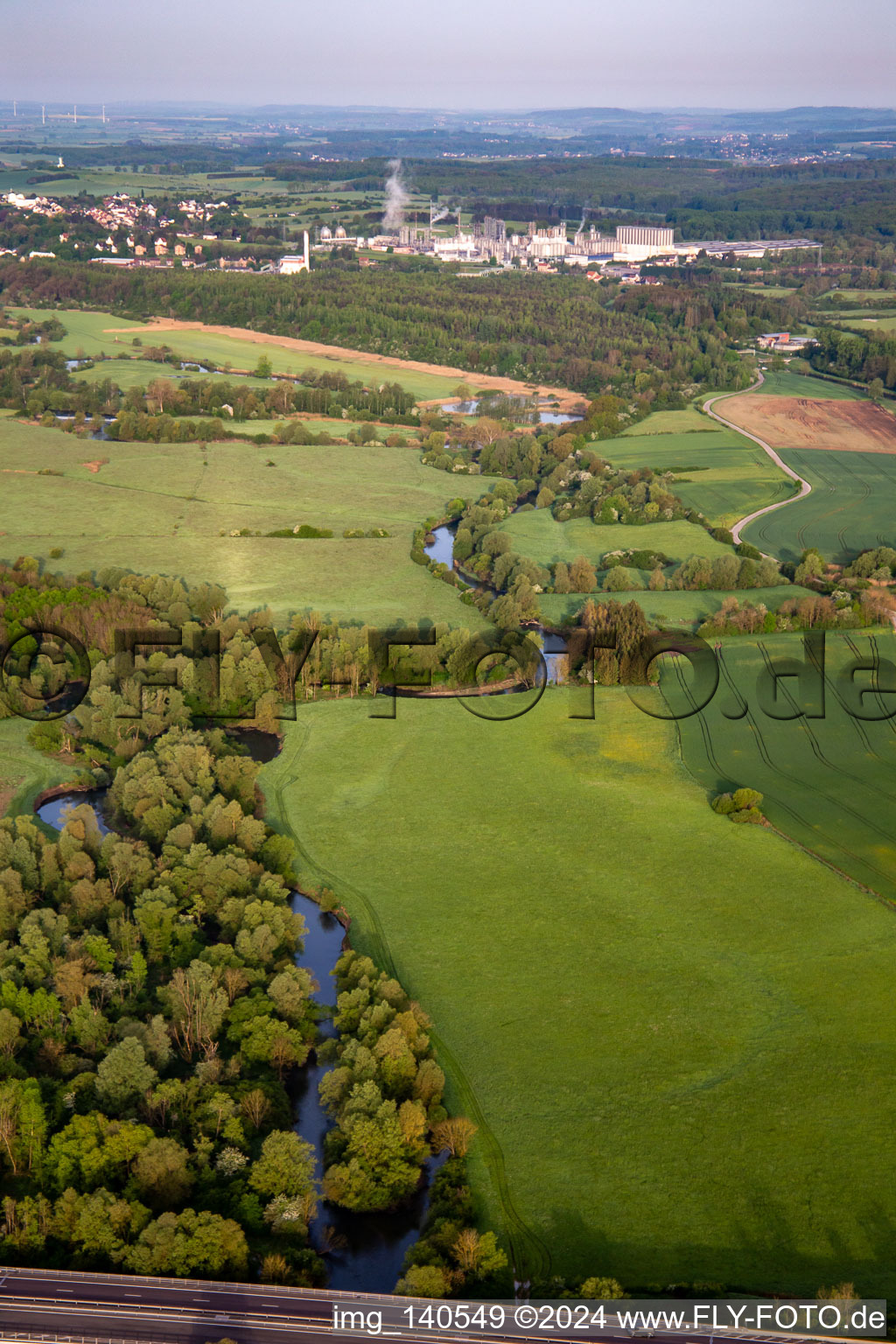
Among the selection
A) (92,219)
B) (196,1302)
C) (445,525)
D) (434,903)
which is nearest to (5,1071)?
(196,1302)

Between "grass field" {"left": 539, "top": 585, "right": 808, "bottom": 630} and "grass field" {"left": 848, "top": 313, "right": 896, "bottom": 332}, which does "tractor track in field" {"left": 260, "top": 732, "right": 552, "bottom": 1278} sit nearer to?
"grass field" {"left": 539, "top": 585, "right": 808, "bottom": 630}

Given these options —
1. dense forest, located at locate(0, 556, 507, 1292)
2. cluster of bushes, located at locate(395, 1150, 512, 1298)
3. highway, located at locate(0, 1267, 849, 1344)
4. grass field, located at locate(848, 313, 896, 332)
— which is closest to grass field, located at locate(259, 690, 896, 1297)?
cluster of bushes, located at locate(395, 1150, 512, 1298)

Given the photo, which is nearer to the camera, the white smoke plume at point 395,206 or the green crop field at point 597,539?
the green crop field at point 597,539

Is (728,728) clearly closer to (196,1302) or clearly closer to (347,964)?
(347,964)

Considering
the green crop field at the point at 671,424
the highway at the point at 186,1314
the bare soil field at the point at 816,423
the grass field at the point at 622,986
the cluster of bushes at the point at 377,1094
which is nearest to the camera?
the highway at the point at 186,1314

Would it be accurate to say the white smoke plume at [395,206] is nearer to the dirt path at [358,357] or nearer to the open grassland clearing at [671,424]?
the dirt path at [358,357]

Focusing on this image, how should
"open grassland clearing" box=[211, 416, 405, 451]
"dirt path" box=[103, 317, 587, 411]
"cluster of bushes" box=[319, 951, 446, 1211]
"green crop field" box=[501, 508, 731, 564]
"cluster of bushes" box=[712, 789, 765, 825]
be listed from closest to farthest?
"cluster of bushes" box=[319, 951, 446, 1211]
"cluster of bushes" box=[712, 789, 765, 825]
"green crop field" box=[501, 508, 731, 564]
"open grassland clearing" box=[211, 416, 405, 451]
"dirt path" box=[103, 317, 587, 411]

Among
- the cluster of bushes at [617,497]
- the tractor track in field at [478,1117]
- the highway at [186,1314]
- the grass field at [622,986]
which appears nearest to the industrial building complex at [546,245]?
the cluster of bushes at [617,497]
